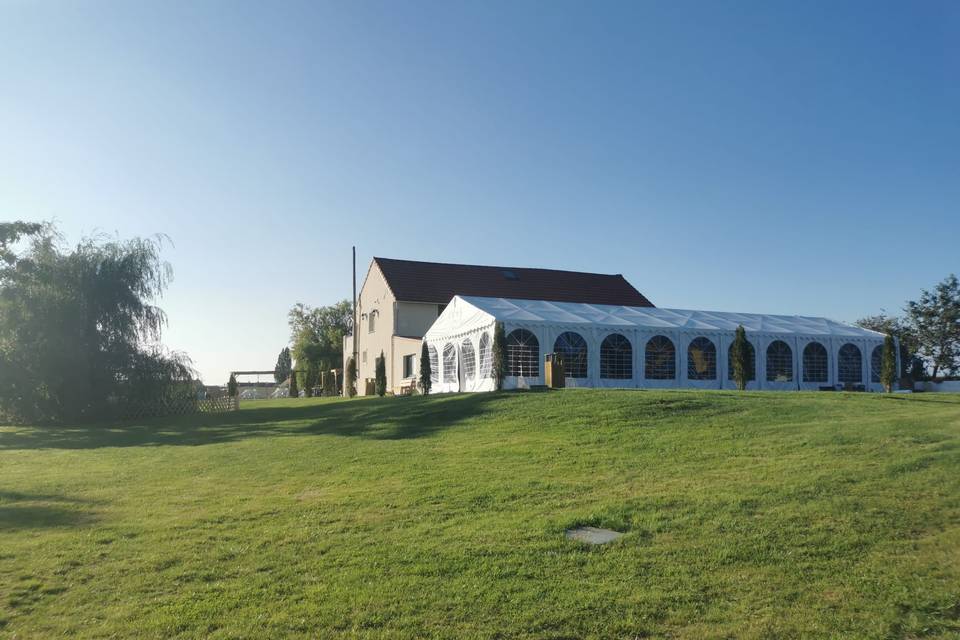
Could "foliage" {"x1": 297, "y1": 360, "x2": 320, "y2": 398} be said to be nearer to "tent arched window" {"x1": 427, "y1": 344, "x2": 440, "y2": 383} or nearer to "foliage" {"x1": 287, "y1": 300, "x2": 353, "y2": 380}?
"foliage" {"x1": 287, "y1": 300, "x2": 353, "y2": 380}

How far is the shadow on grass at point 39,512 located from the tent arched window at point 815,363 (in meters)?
25.7

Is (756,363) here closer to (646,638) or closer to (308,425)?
(308,425)

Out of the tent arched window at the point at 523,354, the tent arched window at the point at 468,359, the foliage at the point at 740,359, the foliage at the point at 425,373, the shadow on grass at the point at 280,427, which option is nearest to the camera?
the shadow on grass at the point at 280,427

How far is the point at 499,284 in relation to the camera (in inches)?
1624

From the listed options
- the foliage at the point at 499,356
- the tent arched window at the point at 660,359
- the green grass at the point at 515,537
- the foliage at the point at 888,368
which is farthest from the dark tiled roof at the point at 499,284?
the green grass at the point at 515,537

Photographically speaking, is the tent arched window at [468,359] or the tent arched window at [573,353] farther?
the tent arched window at [468,359]

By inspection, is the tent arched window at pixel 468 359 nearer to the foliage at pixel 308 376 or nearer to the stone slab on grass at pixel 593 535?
the stone slab on grass at pixel 593 535

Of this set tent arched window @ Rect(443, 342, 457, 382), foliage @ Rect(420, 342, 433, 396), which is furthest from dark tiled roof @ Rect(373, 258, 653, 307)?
foliage @ Rect(420, 342, 433, 396)

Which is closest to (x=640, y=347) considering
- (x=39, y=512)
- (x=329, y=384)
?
(x=39, y=512)

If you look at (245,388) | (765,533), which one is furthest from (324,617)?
(245,388)

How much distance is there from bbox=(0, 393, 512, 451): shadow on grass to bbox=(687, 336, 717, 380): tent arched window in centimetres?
1006

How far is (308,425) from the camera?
19.2m

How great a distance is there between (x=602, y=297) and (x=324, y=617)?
38.6 meters

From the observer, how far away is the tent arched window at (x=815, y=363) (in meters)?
28.0
